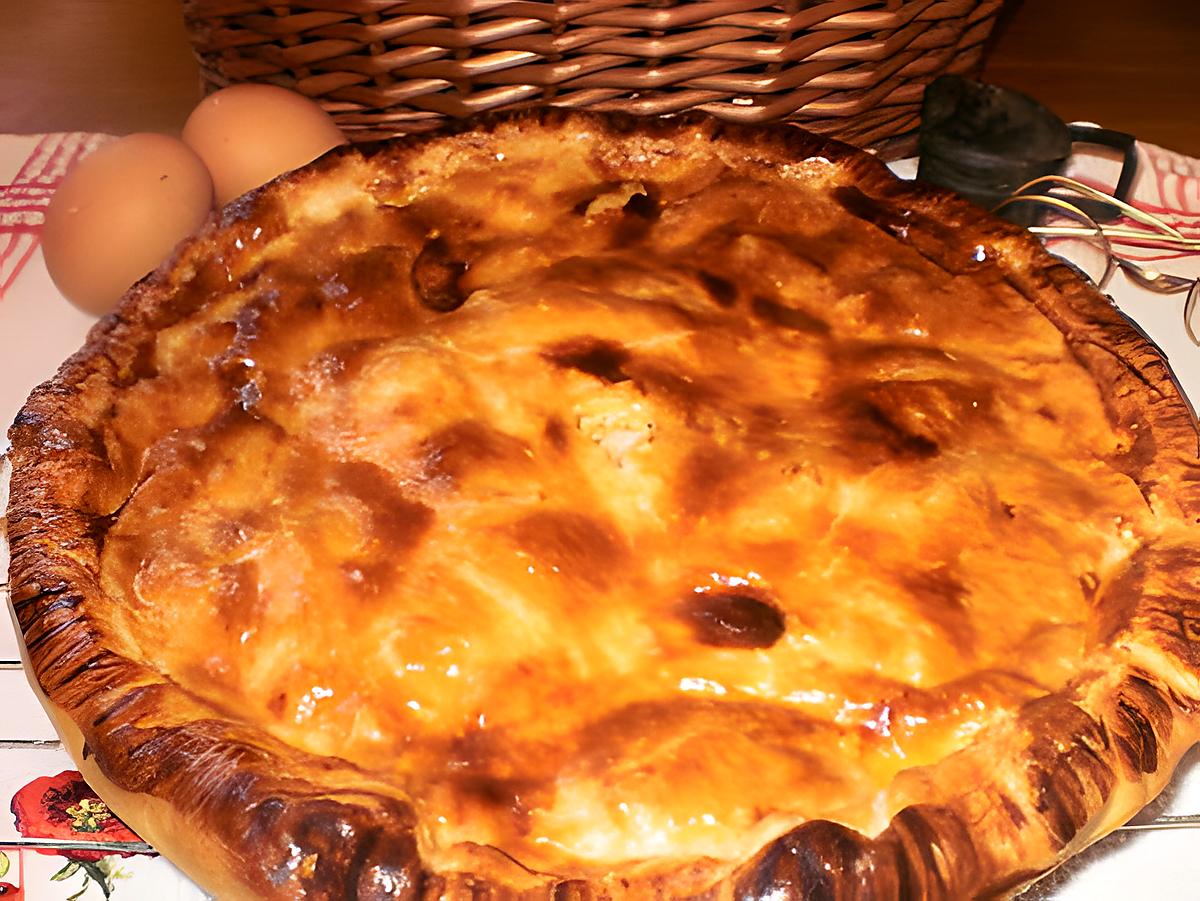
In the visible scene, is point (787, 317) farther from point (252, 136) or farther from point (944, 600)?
point (252, 136)

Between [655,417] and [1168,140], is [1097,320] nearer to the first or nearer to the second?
[655,417]

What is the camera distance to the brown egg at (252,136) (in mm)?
1200

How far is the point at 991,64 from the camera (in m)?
1.71

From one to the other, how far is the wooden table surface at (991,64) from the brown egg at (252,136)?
36cm

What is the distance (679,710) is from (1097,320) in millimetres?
436

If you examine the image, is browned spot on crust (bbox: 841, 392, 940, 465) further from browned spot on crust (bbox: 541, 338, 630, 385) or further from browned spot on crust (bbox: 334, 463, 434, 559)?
browned spot on crust (bbox: 334, 463, 434, 559)

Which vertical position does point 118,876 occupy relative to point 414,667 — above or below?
below

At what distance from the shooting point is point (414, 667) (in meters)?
0.66

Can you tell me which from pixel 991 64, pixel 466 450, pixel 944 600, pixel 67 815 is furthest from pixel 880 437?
pixel 991 64

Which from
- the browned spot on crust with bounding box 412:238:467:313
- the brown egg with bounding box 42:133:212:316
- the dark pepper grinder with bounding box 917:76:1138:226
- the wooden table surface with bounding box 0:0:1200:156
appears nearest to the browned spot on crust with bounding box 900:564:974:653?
the browned spot on crust with bounding box 412:238:467:313

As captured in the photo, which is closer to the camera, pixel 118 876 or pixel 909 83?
pixel 118 876

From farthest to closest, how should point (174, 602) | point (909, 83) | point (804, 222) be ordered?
point (909, 83) → point (804, 222) → point (174, 602)

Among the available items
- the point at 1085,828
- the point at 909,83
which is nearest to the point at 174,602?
the point at 1085,828

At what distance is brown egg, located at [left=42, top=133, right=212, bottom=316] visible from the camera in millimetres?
1112
